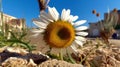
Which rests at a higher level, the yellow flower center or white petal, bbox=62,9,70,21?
white petal, bbox=62,9,70,21

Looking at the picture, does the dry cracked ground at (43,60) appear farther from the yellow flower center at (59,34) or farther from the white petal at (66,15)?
the white petal at (66,15)

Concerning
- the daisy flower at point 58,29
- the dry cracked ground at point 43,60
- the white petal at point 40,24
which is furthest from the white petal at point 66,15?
the dry cracked ground at point 43,60

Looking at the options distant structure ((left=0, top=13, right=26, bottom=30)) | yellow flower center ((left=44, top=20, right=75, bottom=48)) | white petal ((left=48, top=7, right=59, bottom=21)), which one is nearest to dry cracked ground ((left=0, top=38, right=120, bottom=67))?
yellow flower center ((left=44, top=20, right=75, bottom=48))

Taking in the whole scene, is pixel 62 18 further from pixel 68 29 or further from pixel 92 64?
pixel 92 64

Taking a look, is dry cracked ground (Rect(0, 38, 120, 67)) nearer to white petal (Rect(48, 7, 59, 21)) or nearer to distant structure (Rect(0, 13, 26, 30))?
white petal (Rect(48, 7, 59, 21))

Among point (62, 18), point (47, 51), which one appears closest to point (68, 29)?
point (62, 18)

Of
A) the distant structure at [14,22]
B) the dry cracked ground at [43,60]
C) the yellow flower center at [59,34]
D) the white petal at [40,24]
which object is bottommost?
the dry cracked ground at [43,60]

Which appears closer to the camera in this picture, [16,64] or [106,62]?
[16,64]

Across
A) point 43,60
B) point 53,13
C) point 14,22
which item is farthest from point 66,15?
point 14,22

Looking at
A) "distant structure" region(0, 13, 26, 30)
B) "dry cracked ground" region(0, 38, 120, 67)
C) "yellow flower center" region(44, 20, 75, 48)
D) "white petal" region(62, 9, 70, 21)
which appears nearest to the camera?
"dry cracked ground" region(0, 38, 120, 67)
